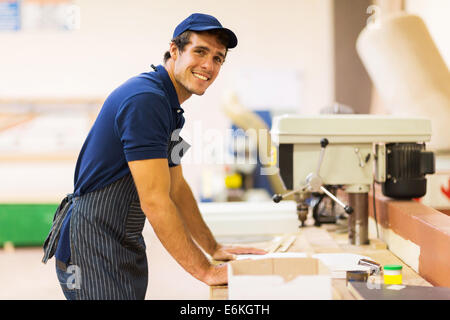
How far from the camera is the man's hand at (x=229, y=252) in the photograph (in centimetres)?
183

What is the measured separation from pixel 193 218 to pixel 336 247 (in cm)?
60

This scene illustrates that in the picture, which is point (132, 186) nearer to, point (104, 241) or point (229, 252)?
point (104, 241)

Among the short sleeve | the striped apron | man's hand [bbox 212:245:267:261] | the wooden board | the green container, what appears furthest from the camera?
the green container

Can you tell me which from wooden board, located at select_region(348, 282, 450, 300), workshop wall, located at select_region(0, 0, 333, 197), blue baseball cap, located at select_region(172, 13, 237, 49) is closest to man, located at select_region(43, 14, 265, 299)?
blue baseball cap, located at select_region(172, 13, 237, 49)

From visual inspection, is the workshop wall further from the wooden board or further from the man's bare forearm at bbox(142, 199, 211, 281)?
the wooden board

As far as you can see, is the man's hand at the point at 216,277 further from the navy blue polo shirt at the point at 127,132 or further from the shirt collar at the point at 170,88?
the shirt collar at the point at 170,88

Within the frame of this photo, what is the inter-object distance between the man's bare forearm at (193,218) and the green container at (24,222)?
4.11 metres

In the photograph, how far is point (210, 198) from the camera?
555 centimetres

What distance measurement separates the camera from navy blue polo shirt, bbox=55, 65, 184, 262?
140 centimetres

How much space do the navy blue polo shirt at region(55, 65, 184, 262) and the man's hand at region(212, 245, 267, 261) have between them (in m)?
0.47

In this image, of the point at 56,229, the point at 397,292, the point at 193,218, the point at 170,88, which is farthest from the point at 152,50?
the point at 397,292
